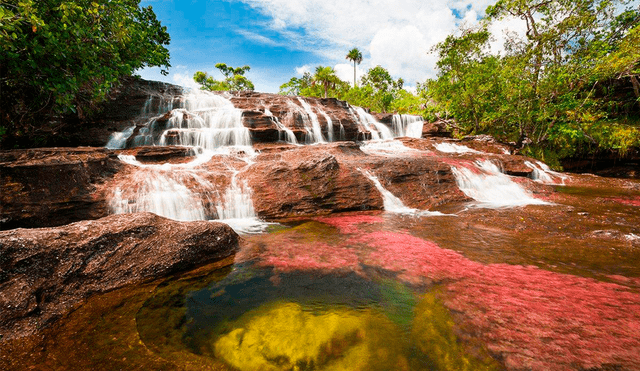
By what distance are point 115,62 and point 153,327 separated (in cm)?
1008

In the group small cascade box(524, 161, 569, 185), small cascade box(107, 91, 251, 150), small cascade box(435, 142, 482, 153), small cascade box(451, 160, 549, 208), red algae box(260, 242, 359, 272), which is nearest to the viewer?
red algae box(260, 242, 359, 272)

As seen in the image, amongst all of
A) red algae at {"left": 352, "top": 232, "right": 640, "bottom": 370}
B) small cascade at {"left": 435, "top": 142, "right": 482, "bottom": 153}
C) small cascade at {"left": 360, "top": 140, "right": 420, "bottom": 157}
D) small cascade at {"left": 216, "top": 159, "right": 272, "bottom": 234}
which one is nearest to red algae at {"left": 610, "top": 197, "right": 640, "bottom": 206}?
red algae at {"left": 352, "top": 232, "right": 640, "bottom": 370}

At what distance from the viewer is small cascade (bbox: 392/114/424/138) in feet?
72.7

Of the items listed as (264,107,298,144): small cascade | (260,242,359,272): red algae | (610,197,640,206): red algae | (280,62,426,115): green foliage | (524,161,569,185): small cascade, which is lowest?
(260,242,359,272): red algae

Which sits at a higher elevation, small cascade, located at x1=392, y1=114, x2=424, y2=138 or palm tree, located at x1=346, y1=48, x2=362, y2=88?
palm tree, located at x1=346, y1=48, x2=362, y2=88

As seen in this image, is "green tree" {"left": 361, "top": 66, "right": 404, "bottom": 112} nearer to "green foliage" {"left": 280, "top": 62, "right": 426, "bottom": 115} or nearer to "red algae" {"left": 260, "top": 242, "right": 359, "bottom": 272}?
"green foliage" {"left": 280, "top": 62, "right": 426, "bottom": 115}

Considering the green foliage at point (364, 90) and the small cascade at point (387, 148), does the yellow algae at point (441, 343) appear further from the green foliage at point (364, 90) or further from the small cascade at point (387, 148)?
the green foliage at point (364, 90)

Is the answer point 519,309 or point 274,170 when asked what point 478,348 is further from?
point 274,170

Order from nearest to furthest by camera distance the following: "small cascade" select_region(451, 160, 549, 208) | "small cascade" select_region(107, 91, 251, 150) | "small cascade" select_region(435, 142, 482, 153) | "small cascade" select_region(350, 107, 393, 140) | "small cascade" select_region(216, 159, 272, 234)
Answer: "small cascade" select_region(216, 159, 272, 234)
"small cascade" select_region(451, 160, 549, 208)
"small cascade" select_region(107, 91, 251, 150)
"small cascade" select_region(435, 142, 482, 153)
"small cascade" select_region(350, 107, 393, 140)

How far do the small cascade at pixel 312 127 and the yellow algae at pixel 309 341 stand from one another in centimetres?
1432

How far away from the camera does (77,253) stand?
328 centimetres

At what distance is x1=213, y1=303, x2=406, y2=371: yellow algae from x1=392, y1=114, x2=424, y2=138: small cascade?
2133 centimetres

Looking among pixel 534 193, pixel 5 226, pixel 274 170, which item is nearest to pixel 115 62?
pixel 5 226

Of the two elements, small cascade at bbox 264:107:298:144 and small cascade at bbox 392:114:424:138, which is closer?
small cascade at bbox 264:107:298:144
